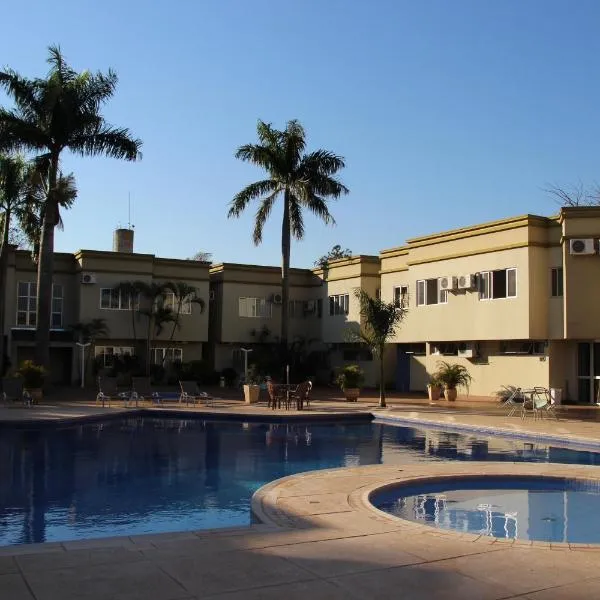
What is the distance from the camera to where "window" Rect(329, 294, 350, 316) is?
3744 centimetres

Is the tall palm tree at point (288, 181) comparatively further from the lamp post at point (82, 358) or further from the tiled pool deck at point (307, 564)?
the tiled pool deck at point (307, 564)

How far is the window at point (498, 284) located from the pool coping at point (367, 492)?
1545cm

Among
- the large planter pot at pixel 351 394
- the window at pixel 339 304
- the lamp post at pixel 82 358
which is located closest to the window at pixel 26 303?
the lamp post at pixel 82 358

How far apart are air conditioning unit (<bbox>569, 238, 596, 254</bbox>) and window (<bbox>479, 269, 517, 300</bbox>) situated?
2.34 metres

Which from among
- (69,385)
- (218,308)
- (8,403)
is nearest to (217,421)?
(8,403)

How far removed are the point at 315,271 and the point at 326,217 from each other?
22.0ft

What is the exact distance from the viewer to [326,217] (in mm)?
34156

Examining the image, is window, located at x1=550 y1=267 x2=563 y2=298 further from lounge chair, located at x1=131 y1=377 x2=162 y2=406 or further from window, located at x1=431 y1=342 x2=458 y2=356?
lounge chair, located at x1=131 y1=377 x2=162 y2=406

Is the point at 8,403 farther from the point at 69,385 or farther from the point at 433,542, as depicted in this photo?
the point at 433,542

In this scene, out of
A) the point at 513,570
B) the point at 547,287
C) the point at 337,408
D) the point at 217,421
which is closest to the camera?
the point at 513,570

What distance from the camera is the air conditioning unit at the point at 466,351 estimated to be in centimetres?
2958

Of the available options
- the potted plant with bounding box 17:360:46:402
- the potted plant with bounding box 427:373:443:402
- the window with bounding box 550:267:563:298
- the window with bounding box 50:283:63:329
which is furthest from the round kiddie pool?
the window with bounding box 50:283:63:329

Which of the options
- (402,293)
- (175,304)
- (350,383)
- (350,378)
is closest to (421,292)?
(402,293)

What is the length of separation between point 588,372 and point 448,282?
6488 mm
